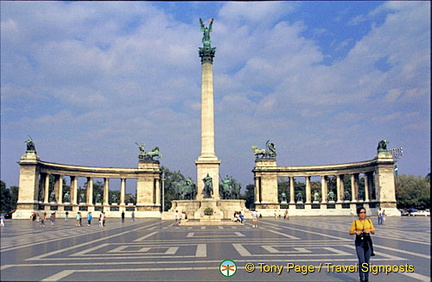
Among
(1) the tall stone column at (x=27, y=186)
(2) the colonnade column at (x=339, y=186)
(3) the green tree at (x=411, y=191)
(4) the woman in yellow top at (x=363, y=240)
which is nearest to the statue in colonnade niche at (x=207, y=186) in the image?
(1) the tall stone column at (x=27, y=186)

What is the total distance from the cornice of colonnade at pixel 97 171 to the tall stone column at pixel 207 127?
28.3 meters

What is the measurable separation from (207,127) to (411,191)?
59558 millimetres

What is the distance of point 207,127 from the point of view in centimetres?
6731

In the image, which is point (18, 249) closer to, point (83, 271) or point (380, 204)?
point (83, 271)

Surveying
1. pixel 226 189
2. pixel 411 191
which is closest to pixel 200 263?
pixel 226 189

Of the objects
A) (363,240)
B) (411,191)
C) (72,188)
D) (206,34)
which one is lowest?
(363,240)

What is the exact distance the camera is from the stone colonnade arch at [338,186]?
79750 millimetres

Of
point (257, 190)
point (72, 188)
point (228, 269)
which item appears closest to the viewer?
point (228, 269)

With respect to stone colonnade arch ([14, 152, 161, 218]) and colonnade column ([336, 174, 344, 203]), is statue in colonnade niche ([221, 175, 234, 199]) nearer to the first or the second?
stone colonnade arch ([14, 152, 161, 218])

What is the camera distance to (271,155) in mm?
96625

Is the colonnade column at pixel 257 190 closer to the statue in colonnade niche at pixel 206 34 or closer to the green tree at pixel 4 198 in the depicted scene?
the statue in colonnade niche at pixel 206 34

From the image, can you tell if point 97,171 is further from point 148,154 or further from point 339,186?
point 339,186

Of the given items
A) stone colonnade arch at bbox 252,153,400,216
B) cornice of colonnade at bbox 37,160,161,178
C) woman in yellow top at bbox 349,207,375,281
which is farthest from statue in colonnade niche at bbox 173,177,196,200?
woman in yellow top at bbox 349,207,375,281

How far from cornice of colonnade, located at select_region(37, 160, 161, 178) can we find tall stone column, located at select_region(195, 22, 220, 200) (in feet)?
92.7
